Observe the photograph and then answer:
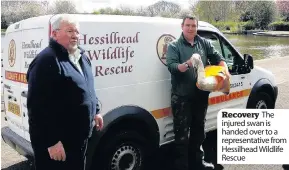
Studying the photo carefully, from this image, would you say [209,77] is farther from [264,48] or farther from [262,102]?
[264,48]

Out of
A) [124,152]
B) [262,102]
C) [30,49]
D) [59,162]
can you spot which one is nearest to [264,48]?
[262,102]

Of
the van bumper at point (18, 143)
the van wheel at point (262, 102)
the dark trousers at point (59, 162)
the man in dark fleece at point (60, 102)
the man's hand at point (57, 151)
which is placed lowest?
the van bumper at point (18, 143)

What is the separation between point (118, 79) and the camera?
3.44 m

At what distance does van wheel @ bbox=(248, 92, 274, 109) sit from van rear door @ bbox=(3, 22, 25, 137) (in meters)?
3.33

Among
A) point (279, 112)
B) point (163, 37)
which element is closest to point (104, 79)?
point (163, 37)

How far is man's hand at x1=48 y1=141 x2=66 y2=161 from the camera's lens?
233 cm

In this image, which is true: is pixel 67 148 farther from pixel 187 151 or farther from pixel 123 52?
pixel 187 151

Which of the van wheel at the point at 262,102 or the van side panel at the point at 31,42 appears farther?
the van wheel at the point at 262,102

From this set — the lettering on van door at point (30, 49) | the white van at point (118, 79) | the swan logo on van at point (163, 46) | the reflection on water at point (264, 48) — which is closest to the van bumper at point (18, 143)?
the white van at point (118, 79)

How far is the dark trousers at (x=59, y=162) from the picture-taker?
2.40 metres

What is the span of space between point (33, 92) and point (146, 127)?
1.69 metres

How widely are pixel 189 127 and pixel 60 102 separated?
6.41 ft

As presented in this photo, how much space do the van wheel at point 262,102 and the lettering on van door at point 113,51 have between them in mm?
2452

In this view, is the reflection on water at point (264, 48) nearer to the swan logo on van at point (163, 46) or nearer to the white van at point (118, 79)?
the swan logo on van at point (163, 46)
